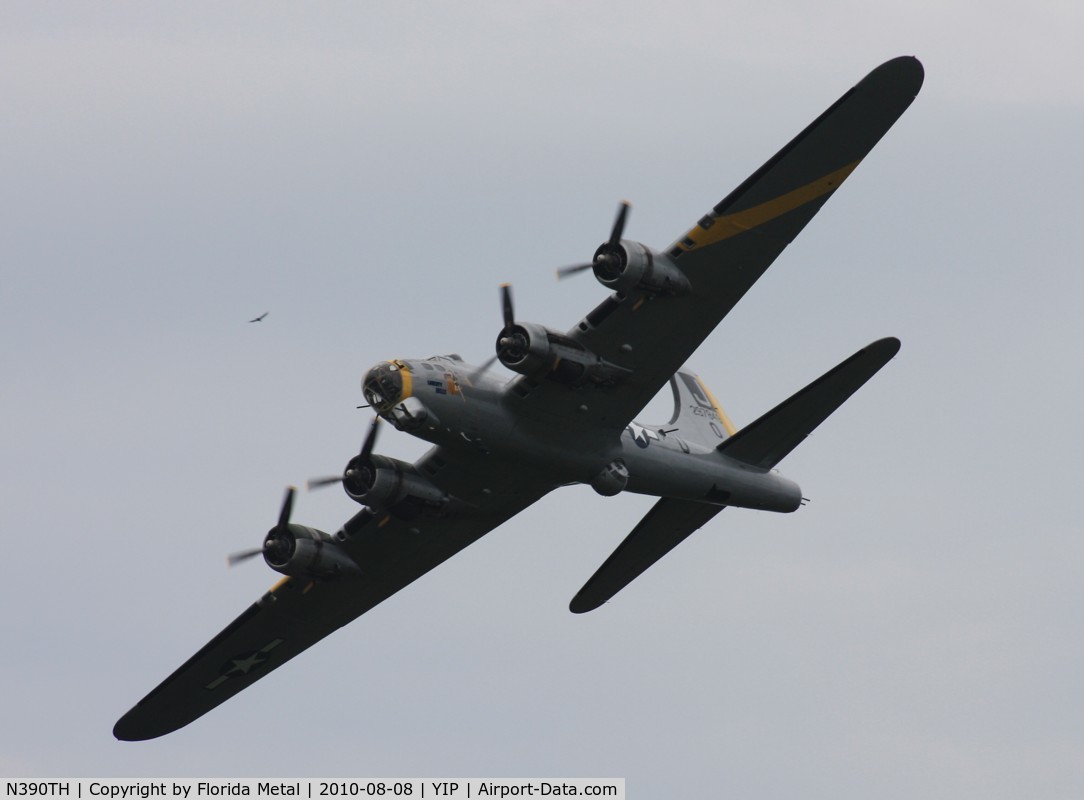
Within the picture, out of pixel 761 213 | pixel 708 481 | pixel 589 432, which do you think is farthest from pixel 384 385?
pixel 708 481

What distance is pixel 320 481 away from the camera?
38.9 m

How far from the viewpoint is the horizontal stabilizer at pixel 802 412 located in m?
39.6

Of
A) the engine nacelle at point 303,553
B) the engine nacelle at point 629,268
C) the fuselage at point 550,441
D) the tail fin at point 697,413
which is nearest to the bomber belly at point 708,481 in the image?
the fuselage at point 550,441

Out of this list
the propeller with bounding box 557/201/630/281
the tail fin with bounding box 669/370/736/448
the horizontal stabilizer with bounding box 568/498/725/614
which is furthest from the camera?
the tail fin with bounding box 669/370/736/448

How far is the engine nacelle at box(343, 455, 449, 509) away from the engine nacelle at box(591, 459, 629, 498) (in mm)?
4159

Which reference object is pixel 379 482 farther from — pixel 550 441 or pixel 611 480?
pixel 611 480

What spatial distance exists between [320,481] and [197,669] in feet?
30.0

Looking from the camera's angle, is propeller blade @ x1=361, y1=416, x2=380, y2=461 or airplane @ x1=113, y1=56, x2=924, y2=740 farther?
propeller blade @ x1=361, y1=416, x2=380, y2=461

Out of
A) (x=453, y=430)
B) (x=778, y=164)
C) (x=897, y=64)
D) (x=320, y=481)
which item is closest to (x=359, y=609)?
(x=320, y=481)

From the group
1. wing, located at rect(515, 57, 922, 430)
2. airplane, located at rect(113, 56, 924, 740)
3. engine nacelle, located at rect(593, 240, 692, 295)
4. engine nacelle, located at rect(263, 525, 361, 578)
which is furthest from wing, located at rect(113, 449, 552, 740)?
engine nacelle, located at rect(593, 240, 692, 295)

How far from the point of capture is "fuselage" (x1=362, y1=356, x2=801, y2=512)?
35719mm

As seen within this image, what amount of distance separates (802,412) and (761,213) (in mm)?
6637

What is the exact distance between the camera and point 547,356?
35.8 metres

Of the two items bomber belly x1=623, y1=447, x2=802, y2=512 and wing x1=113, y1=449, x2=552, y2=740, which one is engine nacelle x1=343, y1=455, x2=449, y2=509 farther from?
bomber belly x1=623, y1=447, x2=802, y2=512
